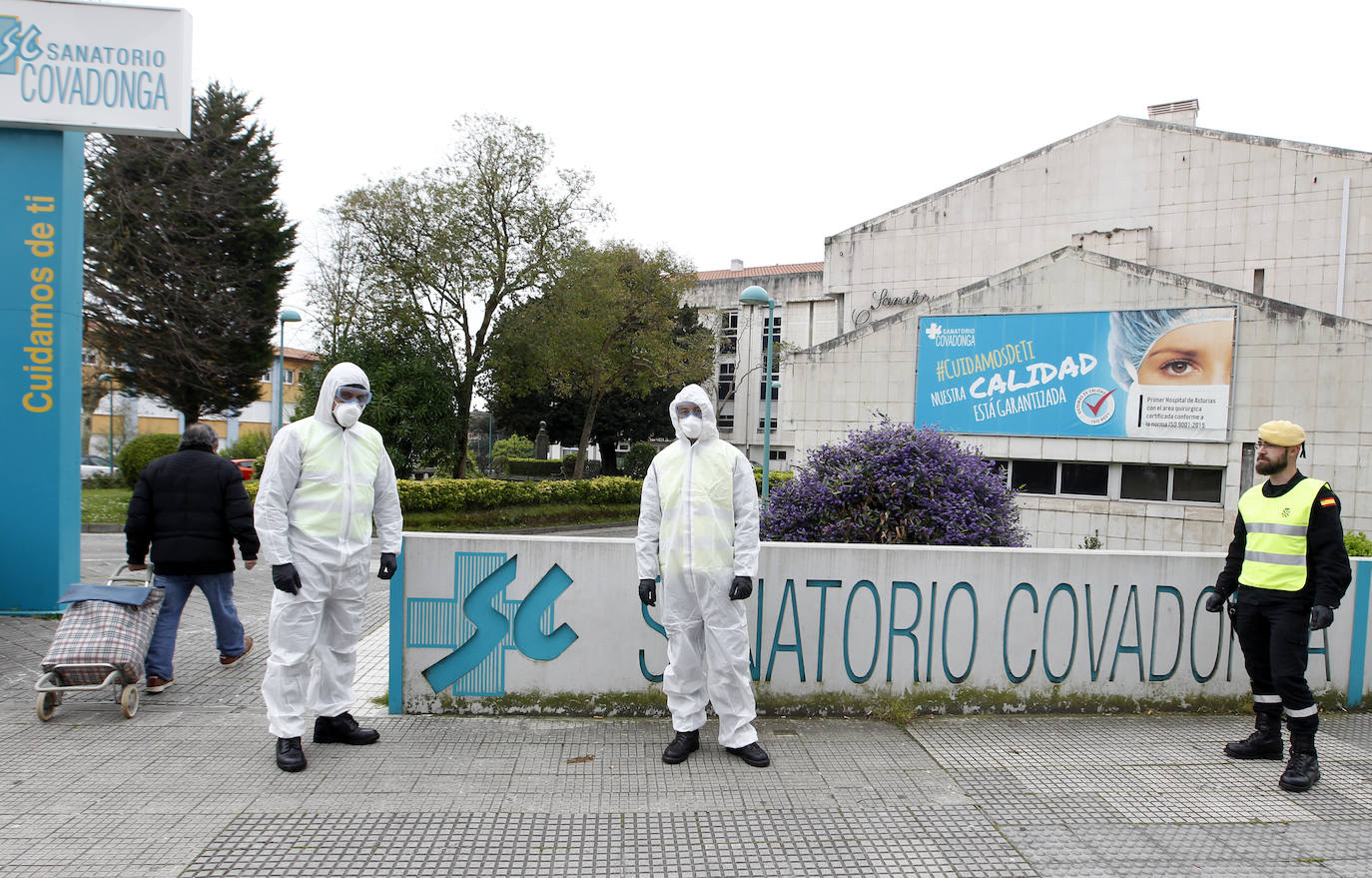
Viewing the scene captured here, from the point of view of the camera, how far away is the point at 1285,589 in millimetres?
4277

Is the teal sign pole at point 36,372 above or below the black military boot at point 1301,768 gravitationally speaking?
above

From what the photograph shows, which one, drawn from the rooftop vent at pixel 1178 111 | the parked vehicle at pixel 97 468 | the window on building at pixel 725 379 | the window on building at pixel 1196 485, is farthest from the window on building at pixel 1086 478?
the window on building at pixel 725 379

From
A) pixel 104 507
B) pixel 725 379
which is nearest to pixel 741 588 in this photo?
pixel 104 507

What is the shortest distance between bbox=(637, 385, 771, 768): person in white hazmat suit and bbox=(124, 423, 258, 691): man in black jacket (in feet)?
9.31

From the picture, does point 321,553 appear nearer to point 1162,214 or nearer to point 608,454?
point 1162,214

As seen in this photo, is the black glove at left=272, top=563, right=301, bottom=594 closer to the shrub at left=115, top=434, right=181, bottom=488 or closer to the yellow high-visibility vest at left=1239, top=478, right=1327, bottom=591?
the yellow high-visibility vest at left=1239, top=478, right=1327, bottom=591

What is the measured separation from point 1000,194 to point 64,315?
2560cm

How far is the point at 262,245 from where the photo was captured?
28.4 meters

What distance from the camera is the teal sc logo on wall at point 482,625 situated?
4887mm

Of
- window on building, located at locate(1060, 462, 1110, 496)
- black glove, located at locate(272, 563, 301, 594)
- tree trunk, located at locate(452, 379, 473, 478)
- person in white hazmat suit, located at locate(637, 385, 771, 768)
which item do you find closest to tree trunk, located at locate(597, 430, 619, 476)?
tree trunk, located at locate(452, 379, 473, 478)

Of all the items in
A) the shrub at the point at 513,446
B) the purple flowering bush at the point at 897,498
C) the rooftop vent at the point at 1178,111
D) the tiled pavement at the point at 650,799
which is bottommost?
the shrub at the point at 513,446

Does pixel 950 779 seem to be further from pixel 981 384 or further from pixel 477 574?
pixel 981 384

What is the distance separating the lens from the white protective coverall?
4.30m

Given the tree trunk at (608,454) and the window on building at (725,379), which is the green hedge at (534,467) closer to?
the tree trunk at (608,454)
